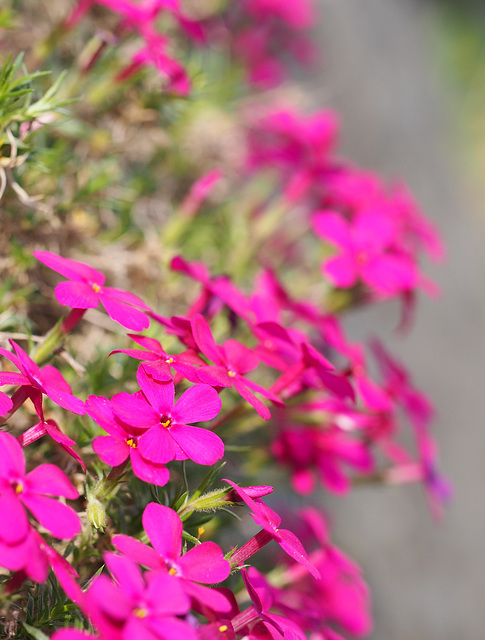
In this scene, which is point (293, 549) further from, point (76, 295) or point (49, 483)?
point (76, 295)

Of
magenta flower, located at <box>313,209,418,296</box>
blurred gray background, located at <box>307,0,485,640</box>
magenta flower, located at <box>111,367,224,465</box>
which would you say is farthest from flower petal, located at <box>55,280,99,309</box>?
blurred gray background, located at <box>307,0,485,640</box>

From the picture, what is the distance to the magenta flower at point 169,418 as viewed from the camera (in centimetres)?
56

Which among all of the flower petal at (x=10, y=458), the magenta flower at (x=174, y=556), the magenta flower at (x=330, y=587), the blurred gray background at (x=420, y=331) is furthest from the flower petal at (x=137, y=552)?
the blurred gray background at (x=420, y=331)

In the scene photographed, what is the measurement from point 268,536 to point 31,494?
0.23 metres

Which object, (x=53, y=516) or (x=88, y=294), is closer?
(x=53, y=516)

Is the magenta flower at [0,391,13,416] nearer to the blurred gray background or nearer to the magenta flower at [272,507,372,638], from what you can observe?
the magenta flower at [272,507,372,638]

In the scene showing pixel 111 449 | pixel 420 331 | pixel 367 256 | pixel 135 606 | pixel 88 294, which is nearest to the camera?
pixel 135 606

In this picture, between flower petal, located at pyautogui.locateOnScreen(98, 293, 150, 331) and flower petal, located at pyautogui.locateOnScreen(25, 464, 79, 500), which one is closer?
flower petal, located at pyautogui.locateOnScreen(25, 464, 79, 500)

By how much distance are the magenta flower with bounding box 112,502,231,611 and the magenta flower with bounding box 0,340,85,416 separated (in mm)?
128

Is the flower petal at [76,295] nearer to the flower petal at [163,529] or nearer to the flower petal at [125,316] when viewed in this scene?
the flower petal at [125,316]

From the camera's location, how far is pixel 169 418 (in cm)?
60

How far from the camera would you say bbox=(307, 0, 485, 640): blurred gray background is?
2385 mm

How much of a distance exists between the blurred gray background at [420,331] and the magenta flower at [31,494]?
2.00 meters

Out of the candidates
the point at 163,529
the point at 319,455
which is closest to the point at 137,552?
the point at 163,529
